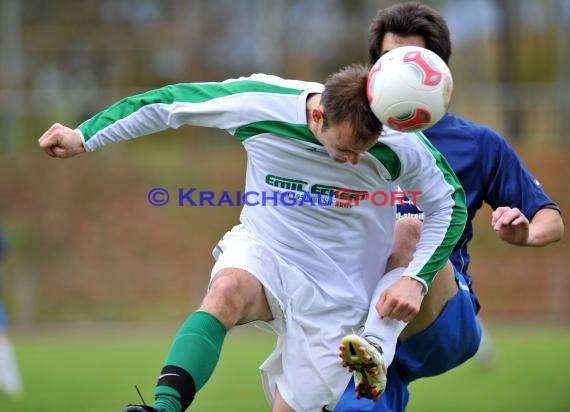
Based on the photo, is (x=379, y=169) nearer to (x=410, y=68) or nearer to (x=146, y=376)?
(x=410, y=68)

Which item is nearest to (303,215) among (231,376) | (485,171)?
(485,171)

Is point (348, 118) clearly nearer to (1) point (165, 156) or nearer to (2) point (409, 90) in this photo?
(2) point (409, 90)

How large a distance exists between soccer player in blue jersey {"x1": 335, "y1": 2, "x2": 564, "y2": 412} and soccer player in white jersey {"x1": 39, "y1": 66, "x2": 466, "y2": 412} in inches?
10.7

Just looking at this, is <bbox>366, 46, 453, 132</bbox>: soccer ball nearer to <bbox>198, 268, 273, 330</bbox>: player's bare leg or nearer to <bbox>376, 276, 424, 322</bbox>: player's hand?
<bbox>376, 276, 424, 322</bbox>: player's hand

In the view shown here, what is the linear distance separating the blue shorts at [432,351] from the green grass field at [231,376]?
3.75 metres

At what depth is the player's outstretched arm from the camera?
424 centimetres

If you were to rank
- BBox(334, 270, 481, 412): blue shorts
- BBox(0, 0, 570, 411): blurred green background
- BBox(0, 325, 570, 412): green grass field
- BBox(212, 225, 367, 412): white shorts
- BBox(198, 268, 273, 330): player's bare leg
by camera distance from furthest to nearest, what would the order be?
BBox(0, 0, 570, 411): blurred green background
BBox(0, 325, 570, 412): green grass field
BBox(334, 270, 481, 412): blue shorts
BBox(212, 225, 367, 412): white shorts
BBox(198, 268, 273, 330): player's bare leg

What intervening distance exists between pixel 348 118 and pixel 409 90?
256 mm

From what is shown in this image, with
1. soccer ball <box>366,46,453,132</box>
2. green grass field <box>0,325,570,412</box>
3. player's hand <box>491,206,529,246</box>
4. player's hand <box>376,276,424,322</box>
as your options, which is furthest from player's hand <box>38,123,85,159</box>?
green grass field <box>0,325,570,412</box>

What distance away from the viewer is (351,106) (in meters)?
3.93

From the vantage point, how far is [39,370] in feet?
39.2

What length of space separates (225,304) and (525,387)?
6.62 m

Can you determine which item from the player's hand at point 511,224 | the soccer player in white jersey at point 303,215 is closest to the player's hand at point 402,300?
the soccer player in white jersey at point 303,215

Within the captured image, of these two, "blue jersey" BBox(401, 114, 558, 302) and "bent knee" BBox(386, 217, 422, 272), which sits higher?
"blue jersey" BBox(401, 114, 558, 302)
